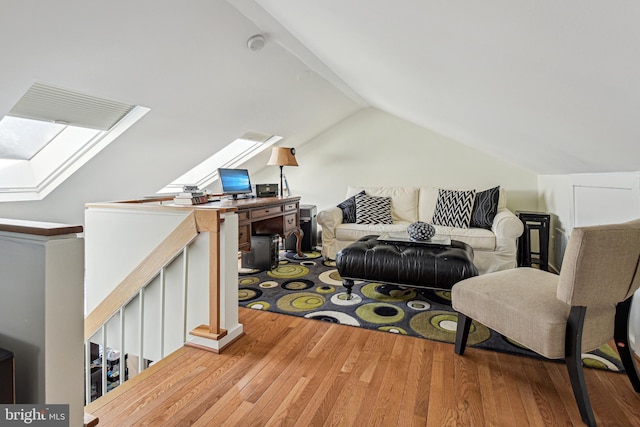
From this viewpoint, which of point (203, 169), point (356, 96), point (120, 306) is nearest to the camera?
point (120, 306)

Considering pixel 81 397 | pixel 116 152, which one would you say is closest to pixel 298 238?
pixel 116 152

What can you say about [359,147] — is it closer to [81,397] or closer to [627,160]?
[627,160]

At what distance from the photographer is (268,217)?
325cm

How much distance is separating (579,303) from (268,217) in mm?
2505

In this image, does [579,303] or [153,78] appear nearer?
[579,303]

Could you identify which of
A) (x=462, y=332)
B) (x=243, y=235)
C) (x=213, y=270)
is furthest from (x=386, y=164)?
(x=213, y=270)

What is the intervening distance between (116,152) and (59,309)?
7.41ft

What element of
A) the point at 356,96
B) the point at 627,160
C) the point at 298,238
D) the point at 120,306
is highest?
the point at 356,96

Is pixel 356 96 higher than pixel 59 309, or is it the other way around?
pixel 356 96

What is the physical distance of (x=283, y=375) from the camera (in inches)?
65.4

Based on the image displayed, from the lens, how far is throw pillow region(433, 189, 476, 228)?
367 cm

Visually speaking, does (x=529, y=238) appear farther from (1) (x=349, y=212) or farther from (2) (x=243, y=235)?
(2) (x=243, y=235)

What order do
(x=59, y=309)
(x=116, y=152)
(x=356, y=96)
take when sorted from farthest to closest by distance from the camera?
(x=356, y=96) < (x=116, y=152) < (x=59, y=309)

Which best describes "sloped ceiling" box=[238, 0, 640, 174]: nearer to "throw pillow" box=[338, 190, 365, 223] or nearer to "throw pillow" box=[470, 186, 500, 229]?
"throw pillow" box=[470, 186, 500, 229]
